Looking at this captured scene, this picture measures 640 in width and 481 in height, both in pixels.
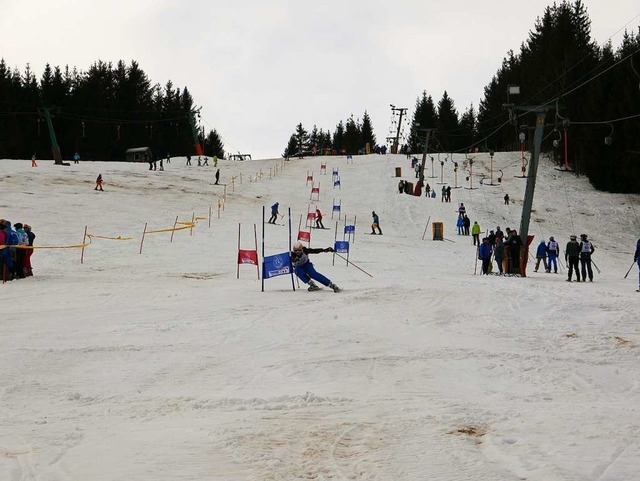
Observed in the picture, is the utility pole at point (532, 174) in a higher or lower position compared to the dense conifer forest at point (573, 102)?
lower

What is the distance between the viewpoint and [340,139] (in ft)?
458

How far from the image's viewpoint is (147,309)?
1556 centimetres

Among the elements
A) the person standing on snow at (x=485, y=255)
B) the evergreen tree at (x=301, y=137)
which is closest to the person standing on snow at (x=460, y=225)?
the person standing on snow at (x=485, y=255)

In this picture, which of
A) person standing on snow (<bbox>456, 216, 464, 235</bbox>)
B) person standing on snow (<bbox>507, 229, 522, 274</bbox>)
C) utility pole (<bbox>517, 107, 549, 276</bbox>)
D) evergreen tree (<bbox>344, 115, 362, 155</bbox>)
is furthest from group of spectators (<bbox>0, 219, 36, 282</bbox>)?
evergreen tree (<bbox>344, 115, 362, 155</bbox>)

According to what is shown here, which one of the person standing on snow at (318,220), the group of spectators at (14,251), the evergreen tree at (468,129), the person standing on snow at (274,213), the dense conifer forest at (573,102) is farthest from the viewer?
the evergreen tree at (468,129)

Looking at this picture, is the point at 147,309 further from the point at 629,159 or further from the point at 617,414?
the point at 629,159

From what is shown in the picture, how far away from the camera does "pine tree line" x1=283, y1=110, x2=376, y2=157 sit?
132 meters

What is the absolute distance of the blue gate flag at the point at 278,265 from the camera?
61.4 feet

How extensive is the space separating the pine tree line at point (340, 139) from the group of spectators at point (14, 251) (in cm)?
9657

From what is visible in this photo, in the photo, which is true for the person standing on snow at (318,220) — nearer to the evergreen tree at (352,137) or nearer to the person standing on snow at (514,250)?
the person standing on snow at (514,250)

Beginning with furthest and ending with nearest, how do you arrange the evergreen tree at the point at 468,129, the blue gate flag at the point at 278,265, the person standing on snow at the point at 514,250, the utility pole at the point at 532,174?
the evergreen tree at the point at 468,129 < the utility pole at the point at 532,174 < the person standing on snow at the point at 514,250 < the blue gate flag at the point at 278,265

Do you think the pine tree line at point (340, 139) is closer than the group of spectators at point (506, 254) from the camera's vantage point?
No

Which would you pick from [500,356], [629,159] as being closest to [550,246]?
[500,356]

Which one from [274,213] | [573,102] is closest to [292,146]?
[573,102]
